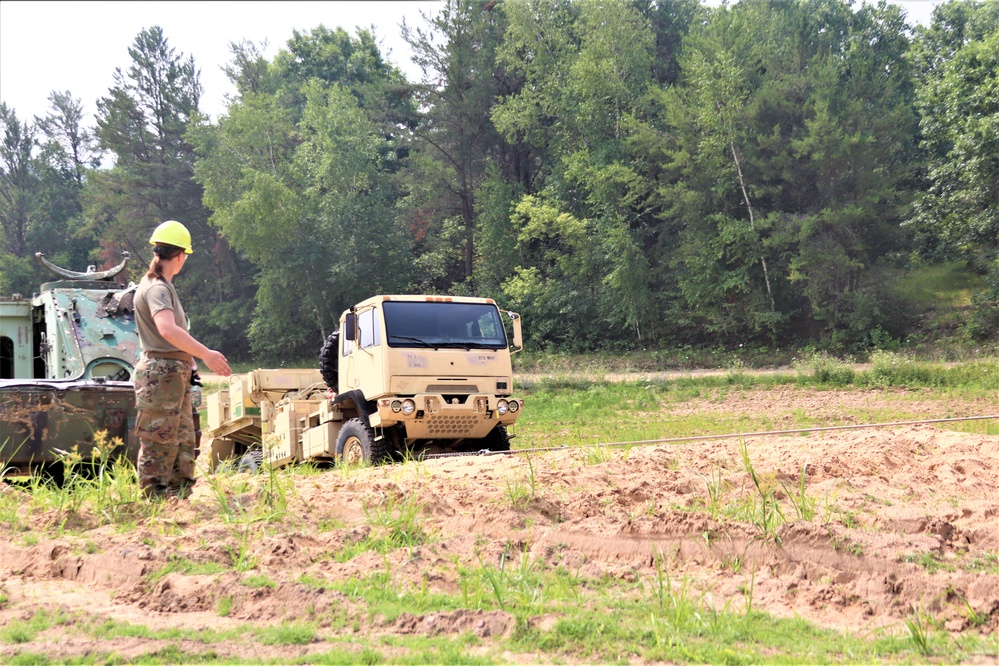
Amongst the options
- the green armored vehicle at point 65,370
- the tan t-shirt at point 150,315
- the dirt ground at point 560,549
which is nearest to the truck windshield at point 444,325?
the green armored vehicle at point 65,370

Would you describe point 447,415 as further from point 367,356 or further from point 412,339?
point 367,356

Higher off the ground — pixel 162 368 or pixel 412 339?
pixel 412 339

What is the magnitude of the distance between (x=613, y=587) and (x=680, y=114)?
3741 cm

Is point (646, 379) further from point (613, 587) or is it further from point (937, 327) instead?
point (613, 587)

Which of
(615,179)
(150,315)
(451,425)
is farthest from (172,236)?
A: (615,179)

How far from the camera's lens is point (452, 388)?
1260 centimetres

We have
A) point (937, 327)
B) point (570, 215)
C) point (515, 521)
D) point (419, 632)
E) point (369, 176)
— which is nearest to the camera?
point (419, 632)

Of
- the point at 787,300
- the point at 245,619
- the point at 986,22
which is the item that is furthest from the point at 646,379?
the point at 245,619

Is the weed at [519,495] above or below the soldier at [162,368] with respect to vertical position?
below

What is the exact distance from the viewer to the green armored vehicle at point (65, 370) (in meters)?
9.38

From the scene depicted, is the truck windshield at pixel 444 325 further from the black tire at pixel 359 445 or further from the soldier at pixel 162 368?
the soldier at pixel 162 368

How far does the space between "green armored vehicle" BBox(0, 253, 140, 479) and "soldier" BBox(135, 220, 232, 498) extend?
2.60m

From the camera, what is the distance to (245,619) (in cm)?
525

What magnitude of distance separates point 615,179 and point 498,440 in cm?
3036
